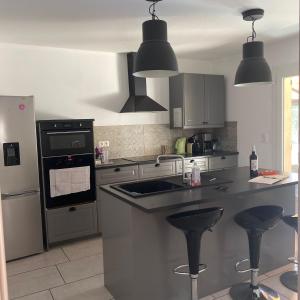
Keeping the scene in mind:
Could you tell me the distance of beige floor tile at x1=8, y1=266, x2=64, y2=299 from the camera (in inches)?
108

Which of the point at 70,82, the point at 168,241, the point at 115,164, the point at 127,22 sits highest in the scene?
the point at 127,22

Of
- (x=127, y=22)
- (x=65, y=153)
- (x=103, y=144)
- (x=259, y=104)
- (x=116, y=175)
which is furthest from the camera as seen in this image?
(x=259, y=104)

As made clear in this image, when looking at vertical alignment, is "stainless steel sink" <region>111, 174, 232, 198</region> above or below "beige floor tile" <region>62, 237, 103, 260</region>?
above

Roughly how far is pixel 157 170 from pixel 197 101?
4.53 feet

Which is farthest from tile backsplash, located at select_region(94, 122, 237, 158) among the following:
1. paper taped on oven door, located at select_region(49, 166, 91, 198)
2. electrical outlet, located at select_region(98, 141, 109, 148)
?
paper taped on oven door, located at select_region(49, 166, 91, 198)

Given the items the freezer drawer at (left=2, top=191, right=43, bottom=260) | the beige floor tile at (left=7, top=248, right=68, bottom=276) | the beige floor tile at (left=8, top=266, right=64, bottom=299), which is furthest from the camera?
the freezer drawer at (left=2, top=191, right=43, bottom=260)

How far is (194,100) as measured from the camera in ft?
15.6

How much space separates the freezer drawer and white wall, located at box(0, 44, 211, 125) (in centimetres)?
120

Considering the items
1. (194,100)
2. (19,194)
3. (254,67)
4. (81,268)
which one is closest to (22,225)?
(19,194)

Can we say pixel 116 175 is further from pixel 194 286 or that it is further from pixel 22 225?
pixel 194 286

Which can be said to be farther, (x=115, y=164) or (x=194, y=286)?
(x=115, y=164)

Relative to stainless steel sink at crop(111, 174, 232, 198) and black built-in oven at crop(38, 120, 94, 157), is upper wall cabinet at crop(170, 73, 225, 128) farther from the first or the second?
stainless steel sink at crop(111, 174, 232, 198)

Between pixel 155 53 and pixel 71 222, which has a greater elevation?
pixel 155 53

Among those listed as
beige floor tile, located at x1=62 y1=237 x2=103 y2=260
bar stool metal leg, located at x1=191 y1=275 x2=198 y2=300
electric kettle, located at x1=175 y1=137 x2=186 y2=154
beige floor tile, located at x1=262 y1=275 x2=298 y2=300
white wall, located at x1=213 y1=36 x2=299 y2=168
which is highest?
white wall, located at x1=213 y1=36 x2=299 y2=168
